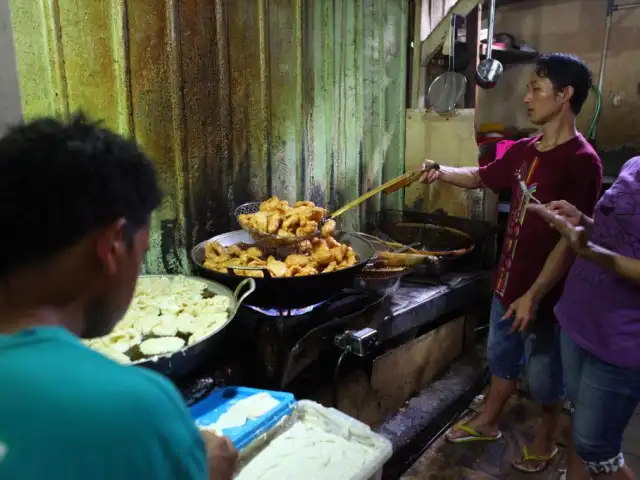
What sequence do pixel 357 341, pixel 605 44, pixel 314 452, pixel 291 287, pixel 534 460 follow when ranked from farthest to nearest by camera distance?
pixel 605 44, pixel 534 460, pixel 357 341, pixel 291 287, pixel 314 452

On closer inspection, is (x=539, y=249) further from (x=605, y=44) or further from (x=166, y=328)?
(x=605, y=44)

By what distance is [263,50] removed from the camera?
3.34 m

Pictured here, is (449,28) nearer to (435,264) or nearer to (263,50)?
(263,50)

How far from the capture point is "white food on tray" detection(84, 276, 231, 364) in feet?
6.39

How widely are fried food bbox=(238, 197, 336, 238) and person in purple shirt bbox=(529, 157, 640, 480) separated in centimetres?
123

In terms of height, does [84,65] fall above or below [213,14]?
below

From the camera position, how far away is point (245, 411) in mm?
1913

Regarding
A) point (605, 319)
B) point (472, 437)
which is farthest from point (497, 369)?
point (605, 319)

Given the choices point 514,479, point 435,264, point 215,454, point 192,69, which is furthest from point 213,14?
point 514,479

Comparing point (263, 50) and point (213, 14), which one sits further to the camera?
point (263, 50)

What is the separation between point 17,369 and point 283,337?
1.72m

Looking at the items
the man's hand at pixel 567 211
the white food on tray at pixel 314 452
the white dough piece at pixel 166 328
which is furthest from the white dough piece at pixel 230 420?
the man's hand at pixel 567 211

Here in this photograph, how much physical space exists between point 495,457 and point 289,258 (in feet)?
6.64

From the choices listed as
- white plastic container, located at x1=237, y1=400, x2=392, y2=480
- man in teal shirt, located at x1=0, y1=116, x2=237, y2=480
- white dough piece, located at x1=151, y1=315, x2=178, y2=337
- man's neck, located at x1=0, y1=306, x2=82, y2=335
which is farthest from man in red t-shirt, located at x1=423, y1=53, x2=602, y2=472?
man's neck, located at x1=0, y1=306, x2=82, y2=335
